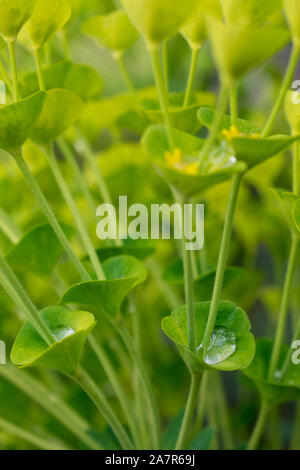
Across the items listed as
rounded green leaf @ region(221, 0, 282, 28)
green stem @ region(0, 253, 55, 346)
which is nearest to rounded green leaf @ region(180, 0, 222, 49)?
rounded green leaf @ region(221, 0, 282, 28)

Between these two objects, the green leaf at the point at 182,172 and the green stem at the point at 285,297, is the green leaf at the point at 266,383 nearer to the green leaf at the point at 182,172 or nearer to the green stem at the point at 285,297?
the green stem at the point at 285,297

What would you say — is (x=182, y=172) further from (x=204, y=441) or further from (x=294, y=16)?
(x=204, y=441)

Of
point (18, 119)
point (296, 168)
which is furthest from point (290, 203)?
point (18, 119)

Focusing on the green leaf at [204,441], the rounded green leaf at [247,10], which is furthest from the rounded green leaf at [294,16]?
the green leaf at [204,441]

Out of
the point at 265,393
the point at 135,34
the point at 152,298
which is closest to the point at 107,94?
the point at 152,298
